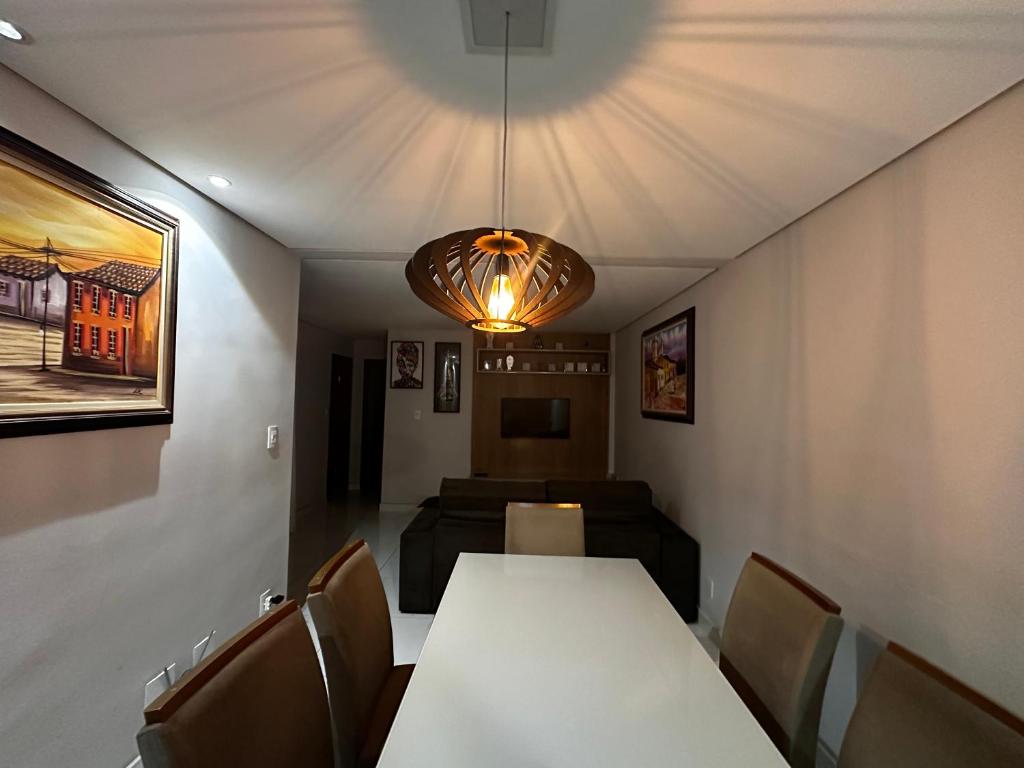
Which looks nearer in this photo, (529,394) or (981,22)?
(981,22)

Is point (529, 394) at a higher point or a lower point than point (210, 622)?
higher

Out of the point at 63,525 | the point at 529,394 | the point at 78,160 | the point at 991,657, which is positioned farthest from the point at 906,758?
the point at 529,394

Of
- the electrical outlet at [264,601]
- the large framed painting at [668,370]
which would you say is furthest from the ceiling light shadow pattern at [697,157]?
the electrical outlet at [264,601]

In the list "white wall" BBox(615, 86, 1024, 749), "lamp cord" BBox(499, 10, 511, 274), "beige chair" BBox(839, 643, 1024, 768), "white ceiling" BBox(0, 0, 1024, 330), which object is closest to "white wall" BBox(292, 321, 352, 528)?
"white ceiling" BBox(0, 0, 1024, 330)

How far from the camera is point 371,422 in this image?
6.80 meters

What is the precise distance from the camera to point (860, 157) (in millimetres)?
1487

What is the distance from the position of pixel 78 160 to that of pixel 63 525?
1144 mm

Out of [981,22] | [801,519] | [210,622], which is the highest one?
[981,22]

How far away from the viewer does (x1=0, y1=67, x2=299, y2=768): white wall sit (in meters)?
1.24

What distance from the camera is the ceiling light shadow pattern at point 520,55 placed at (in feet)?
3.20

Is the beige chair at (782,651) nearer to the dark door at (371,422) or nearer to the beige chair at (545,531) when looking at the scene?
the beige chair at (545,531)

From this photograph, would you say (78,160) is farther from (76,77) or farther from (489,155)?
(489,155)

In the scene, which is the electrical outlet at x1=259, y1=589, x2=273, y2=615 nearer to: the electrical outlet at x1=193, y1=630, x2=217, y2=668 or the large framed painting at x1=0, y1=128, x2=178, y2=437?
the electrical outlet at x1=193, y1=630, x2=217, y2=668

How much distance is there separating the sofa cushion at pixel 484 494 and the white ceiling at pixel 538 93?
2.07m
